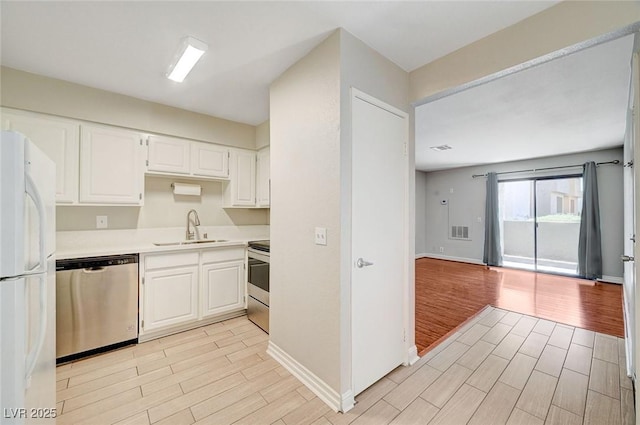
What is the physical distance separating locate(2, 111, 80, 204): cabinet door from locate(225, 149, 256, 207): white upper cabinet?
4.92 feet

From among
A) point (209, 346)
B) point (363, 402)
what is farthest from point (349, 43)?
point (209, 346)

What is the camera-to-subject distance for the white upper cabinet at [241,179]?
3490mm

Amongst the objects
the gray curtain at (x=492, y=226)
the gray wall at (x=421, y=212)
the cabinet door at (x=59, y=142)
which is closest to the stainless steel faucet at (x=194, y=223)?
the cabinet door at (x=59, y=142)

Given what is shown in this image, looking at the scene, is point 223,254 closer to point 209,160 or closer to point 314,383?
point 209,160

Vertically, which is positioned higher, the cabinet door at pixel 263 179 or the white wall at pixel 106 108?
the white wall at pixel 106 108

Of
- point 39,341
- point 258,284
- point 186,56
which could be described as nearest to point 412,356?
point 258,284

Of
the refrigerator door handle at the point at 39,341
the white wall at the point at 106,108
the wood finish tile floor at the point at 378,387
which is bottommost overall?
the wood finish tile floor at the point at 378,387

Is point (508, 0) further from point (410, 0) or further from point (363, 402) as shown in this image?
point (363, 402)

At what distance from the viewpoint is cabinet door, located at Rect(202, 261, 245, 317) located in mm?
2971

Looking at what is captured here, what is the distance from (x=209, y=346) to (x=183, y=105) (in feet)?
8.50

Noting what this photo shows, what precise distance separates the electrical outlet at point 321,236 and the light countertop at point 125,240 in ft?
5.24

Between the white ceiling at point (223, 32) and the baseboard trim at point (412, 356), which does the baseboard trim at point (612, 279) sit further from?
the white ceiling at point (223, 32)

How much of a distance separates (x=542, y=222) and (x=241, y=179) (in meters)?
6.31

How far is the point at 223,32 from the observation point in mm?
1811
